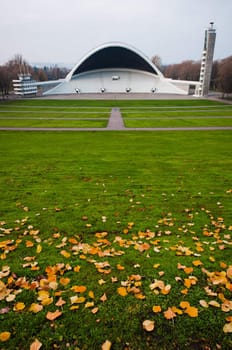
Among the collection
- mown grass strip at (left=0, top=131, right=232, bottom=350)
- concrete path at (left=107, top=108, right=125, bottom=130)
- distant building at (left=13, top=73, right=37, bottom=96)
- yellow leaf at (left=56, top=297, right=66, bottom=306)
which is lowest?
concrete path at (left=107, top=108, right=125, bottom=130)

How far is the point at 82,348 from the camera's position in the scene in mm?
2426

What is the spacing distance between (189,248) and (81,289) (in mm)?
1976

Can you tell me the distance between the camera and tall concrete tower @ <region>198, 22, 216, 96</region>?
5540cm

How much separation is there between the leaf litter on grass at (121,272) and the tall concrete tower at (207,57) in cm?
6249

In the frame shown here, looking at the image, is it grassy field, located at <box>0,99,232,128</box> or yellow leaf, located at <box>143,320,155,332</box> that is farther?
grassy field, located at <box>0,99,232,128</box>

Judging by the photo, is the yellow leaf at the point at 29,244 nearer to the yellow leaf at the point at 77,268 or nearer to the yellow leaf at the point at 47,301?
the yellow leaf at the point at 77,268

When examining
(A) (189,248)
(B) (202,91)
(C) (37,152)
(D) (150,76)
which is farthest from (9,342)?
(D) (150,76)

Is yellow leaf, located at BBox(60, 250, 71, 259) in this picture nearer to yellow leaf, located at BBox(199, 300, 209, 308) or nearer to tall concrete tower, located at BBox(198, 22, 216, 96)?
yellow leaf, located at BBox(199, 300, 209, 308)

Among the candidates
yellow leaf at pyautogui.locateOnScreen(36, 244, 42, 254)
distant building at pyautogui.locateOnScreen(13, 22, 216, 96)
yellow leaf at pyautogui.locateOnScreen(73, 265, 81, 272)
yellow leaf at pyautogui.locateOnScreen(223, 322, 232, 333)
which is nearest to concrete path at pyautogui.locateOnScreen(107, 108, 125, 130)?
yellow leaf at pyautogui.locateOnScreen(36, 244, 42, 254)

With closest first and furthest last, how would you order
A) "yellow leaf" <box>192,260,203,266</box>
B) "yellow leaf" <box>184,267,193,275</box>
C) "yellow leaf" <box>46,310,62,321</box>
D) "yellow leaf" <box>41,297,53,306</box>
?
1. "yellow leaf" <box>46,310,62,321</box>
2. "yellow leaf" <box>41,297,53,306</box>
3. "yellow leaf" <box>184,267,193,275</box>
4. "yellow leaf" <box>192,260,203,266</box>

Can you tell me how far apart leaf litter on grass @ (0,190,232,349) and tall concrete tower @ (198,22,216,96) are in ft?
205

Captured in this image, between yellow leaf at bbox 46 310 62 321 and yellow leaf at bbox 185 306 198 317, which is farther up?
yellow leaf at bbox 46 310 62 321

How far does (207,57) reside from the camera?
57281 mm

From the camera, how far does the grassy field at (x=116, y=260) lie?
2.62m
